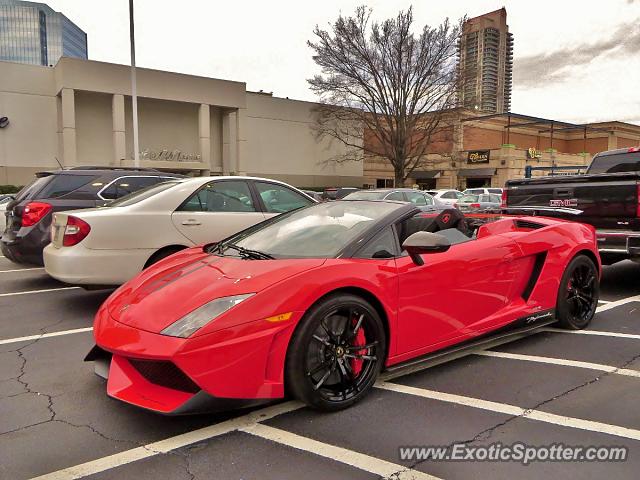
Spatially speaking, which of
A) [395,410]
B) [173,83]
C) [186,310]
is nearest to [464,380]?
[395,410]

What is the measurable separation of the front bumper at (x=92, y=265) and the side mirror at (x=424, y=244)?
3.22m

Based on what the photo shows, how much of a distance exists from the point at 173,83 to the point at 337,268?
112 feet

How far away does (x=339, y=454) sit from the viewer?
255cm

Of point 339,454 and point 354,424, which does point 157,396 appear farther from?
point 354,424

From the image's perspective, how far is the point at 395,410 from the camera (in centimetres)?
306

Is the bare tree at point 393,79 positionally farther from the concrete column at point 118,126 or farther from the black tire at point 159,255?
the black tire at point 159,255

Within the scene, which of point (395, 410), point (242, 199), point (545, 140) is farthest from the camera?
point (545, 140)

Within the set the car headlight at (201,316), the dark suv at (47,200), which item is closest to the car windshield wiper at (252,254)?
the car headlight at (201,316)

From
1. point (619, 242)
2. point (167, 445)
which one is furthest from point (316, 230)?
point (619, 242)

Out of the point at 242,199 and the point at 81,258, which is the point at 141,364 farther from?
the point at 242,199

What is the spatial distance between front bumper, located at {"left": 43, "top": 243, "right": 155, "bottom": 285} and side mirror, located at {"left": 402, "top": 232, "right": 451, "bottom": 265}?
10.5 feet

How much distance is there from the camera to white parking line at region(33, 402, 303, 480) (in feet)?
7.91

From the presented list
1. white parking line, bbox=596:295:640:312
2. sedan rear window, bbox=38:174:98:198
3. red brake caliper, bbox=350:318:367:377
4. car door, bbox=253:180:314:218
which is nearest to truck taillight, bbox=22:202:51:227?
sedan rear window, bbox=38:174:98:198

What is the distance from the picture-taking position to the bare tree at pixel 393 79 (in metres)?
34.8
